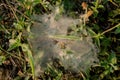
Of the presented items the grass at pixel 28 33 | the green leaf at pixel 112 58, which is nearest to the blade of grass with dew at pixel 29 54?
the grass at pixel 28 33

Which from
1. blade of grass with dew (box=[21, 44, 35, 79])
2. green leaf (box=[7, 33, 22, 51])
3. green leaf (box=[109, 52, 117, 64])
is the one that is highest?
green leaf (box=[7, 33, 22, 51])

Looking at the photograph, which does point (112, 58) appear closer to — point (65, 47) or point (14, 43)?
point (65, 47)

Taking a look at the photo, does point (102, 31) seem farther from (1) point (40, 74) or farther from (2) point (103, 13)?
(1) point (40, 74)

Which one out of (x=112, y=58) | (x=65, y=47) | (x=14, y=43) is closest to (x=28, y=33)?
(x=14, y=43)

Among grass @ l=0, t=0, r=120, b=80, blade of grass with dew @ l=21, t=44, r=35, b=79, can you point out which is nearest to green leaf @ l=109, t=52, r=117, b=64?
grass @ l=0, t=0, r=120, b=80

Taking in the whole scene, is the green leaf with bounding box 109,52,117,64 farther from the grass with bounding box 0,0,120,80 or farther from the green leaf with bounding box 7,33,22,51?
the green leaf with bounding box 7,33,22,51

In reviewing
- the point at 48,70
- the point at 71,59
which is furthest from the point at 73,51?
the point at 48,70
